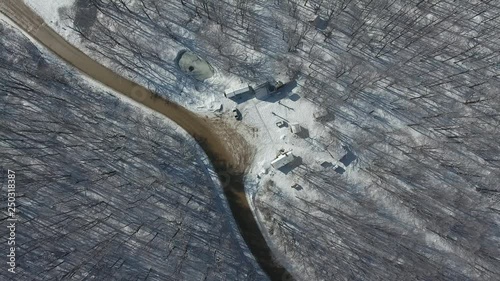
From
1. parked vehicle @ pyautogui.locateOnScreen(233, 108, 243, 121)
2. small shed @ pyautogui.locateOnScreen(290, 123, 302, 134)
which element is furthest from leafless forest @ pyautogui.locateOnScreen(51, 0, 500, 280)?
parked vehicle @ pyautogui.locateOnScreen(233, 108, 243, 121)

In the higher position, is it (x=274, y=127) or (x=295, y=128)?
(x=295, y=128)

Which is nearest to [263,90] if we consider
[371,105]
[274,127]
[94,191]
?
[274,127]

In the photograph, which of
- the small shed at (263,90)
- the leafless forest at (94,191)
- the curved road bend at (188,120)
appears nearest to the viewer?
the small shed at (263,90)

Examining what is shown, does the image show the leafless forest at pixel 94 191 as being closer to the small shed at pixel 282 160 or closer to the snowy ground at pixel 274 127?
the snowy ground at pixel 274 127

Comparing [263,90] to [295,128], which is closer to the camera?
[295,128]

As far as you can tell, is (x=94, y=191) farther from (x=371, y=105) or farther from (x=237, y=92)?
(x=371, y=105)

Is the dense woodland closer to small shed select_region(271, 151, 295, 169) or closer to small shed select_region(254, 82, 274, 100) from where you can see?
small shed select_region(254, 82, 274, 100)

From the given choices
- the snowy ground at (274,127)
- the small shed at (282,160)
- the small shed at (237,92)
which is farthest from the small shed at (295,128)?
the small shed at (237,92)
